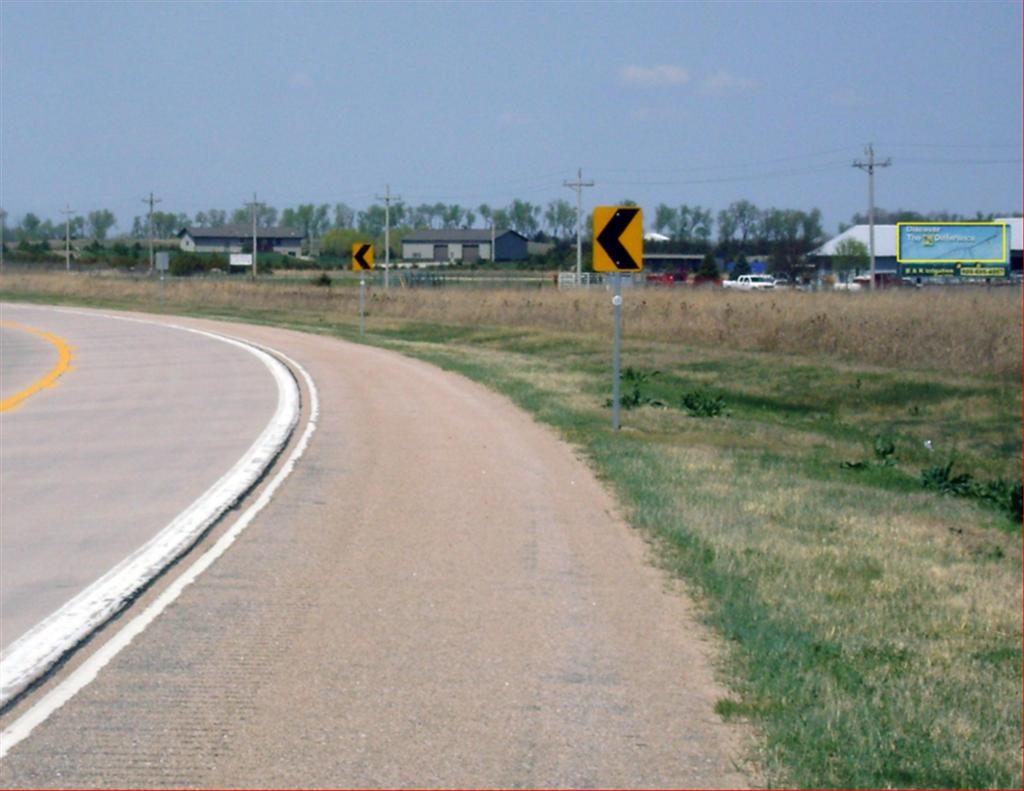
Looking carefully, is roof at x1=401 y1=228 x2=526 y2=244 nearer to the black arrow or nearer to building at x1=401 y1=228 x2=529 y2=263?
building at x1=401 y1=228 x2=529 y2=263

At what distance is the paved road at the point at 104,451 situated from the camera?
9.97m

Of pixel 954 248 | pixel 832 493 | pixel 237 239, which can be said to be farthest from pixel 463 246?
pixel 832 493

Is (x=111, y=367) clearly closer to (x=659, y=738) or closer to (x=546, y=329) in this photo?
(x=546, y=329)

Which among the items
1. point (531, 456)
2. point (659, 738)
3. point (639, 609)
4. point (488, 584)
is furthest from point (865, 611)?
point (531, 456)

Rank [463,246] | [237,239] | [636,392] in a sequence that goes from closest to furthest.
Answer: [636,392] → [463,246] → [237,239]

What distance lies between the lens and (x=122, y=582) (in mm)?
9125

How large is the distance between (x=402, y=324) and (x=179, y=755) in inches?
1795

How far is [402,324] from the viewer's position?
51219mm

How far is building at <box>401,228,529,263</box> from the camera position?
13650cm

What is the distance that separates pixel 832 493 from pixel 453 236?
129 meters

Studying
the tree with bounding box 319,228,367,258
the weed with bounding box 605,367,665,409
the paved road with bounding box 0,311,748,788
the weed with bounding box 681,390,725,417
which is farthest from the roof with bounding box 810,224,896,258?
the tree with bounding box 319,228,367,258

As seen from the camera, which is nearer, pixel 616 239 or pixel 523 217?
pixel 616 239

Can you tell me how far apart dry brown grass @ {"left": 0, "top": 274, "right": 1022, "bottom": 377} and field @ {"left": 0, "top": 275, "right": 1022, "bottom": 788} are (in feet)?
0.32

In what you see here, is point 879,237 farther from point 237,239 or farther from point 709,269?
point 237,239
